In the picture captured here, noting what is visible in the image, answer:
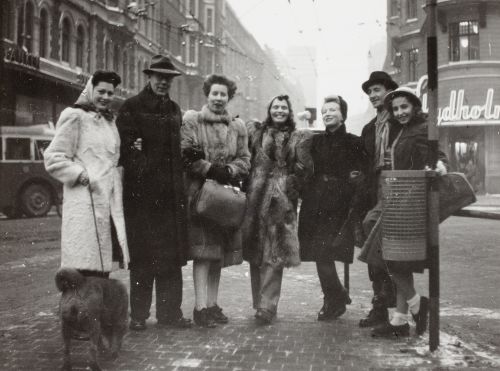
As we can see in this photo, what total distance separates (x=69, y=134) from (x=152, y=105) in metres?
0.91

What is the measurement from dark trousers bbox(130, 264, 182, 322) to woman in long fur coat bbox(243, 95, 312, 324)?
2.42ft

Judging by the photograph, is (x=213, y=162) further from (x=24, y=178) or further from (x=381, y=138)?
(x=24, y=178)

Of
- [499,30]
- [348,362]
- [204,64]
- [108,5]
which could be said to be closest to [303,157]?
[348,362]

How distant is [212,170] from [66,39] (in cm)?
2547

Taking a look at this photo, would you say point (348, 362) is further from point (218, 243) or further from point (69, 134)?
point (69, 134)

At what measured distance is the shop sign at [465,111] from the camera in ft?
91.9

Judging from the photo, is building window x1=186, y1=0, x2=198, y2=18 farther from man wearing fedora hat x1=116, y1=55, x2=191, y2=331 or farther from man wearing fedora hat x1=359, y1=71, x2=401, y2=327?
man wearing fedora hat x1=359, y1=71, x2=401, y2=327

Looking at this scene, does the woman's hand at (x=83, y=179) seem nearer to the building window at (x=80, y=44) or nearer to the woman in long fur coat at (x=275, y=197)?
the woman in long fur coat at (x=275, y=197)

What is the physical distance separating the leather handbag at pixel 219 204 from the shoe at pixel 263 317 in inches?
29.5

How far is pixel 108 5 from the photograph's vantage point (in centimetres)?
3278

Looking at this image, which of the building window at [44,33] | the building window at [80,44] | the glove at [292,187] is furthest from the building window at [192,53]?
the glove at [292,187]

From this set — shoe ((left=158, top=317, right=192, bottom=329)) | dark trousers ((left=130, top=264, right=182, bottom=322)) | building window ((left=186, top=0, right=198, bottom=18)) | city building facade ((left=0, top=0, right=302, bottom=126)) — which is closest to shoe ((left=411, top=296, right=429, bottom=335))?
shoe ((left=158, top=317, right=192, bottom=329))

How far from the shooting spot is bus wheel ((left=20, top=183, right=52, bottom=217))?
16750 mm

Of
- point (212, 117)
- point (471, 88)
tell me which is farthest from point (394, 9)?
point (212, 117)
